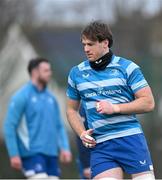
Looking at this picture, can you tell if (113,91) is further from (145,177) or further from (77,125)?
(145,177)

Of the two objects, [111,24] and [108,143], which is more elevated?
[108,143]

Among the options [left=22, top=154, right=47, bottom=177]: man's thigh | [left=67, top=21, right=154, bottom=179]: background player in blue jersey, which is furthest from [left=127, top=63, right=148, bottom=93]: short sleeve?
[left=22, top=154, right=47, bottom=177]: man's thigh

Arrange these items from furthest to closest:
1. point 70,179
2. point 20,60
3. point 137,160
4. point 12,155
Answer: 1. point 20,60
2. point 70,179
3. point 12,155
4. point 137,160

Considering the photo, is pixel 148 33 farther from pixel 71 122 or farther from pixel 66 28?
pixel 71 122

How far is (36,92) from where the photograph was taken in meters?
11.8

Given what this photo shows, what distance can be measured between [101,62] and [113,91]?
11.1 inches

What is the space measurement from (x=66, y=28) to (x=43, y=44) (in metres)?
2.46

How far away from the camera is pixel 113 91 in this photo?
309 inches

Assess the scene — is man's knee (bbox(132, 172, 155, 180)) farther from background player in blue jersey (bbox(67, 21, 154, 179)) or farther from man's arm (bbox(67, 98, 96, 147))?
man's arm (bbox(67, 98, 96, 147))

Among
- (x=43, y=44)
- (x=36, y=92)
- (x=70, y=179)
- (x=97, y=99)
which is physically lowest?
(x=70, y=179)

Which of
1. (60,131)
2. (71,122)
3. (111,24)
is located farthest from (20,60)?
(71,122)

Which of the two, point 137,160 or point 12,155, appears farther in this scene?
point 12,155

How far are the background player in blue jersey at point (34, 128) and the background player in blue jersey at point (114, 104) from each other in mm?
3773

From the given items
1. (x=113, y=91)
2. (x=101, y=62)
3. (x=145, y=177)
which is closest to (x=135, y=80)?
(x=113, y=91)
